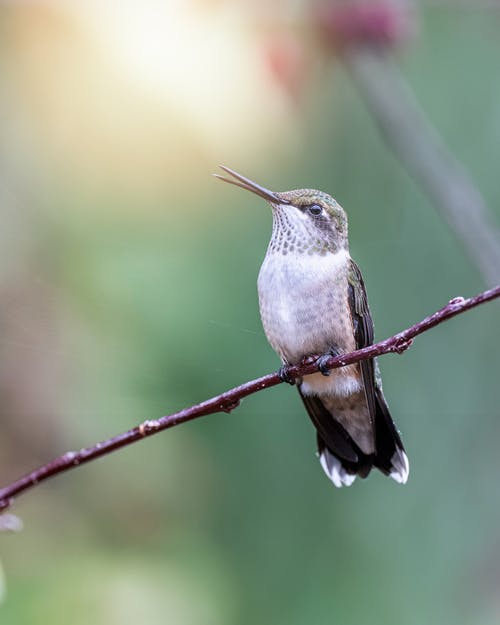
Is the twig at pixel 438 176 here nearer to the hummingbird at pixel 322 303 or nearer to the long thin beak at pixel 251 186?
the hummingbird at pixel 322 303

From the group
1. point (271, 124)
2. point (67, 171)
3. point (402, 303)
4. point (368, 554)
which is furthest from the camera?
point (402, 303)

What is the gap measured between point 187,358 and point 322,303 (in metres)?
1.27

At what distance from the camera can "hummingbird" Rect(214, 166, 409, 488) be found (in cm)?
206

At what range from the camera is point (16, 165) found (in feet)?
11.8

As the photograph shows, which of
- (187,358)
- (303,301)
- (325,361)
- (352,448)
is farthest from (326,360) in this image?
(187,358)

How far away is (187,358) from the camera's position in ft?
10.8

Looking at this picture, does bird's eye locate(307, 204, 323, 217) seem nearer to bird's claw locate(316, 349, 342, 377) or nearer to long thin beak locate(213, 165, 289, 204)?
long thin beak locate(213, 165, 289, 204)

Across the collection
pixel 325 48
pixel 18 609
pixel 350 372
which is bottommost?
pixel 18 609

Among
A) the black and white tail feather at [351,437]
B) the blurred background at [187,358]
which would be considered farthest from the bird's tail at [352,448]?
the blurred background at [187,358]

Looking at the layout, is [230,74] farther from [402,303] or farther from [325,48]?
[402,303]

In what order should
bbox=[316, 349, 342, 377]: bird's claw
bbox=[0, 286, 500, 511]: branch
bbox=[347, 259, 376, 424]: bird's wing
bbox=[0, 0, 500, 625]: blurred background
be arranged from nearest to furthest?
1. bbox=[0, 286, 500, 511]: branch
2. bbox=[316, 349, 342, 377]: bird's claw
3. bbox=[347, 259, 376, 424]: bird's wing
4. bbox=[0, 0, 500, 625]: blurred background

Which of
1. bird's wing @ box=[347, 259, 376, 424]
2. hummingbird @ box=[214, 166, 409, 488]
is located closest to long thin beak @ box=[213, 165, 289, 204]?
hummingbird @ box=[214, 166, 409, 488]

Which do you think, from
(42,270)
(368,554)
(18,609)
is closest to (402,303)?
(368,554)

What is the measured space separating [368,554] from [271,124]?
228 cm
